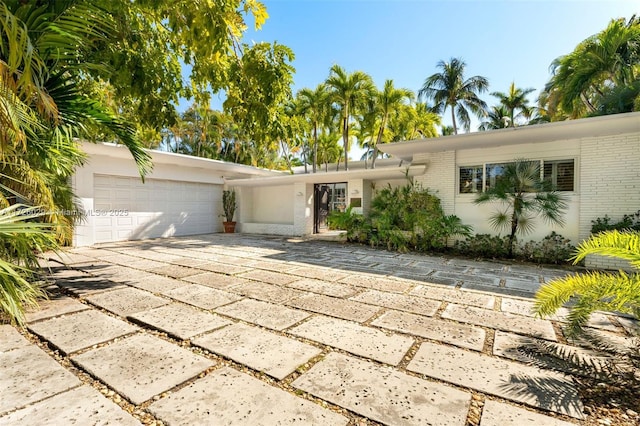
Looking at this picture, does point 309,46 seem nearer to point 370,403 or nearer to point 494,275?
point 494,275

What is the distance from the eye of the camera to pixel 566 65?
11625mm

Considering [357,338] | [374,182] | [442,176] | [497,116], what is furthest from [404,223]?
[497,116]

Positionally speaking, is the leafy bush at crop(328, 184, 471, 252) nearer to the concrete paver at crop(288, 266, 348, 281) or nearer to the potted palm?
the concrete paver at crop(288, 266, 348, 281)

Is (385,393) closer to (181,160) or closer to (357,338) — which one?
(357,338)

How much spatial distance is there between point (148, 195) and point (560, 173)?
43.0 ft

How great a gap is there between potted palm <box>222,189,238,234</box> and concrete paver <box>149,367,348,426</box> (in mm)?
11894

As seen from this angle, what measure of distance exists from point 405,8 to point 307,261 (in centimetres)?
690

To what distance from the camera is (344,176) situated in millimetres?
11094

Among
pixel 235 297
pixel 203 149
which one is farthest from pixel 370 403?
pixel 203 149

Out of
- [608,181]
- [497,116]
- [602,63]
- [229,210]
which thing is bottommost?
[229,210]

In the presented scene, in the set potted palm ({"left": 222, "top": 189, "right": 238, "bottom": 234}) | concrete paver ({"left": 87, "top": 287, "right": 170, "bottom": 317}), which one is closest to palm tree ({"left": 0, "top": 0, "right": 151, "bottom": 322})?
concrete paver ({"left": 87, "top": 287, "right": 170, "bottom": 317})

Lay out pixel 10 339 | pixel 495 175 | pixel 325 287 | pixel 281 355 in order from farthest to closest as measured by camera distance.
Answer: pixel 495 175 < pixel 325 287 < pixel 10 339 < pixel 281 355

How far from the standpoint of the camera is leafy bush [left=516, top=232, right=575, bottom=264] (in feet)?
23.2

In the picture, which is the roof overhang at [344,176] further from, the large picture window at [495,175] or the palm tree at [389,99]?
the palm tree at [389,99]
